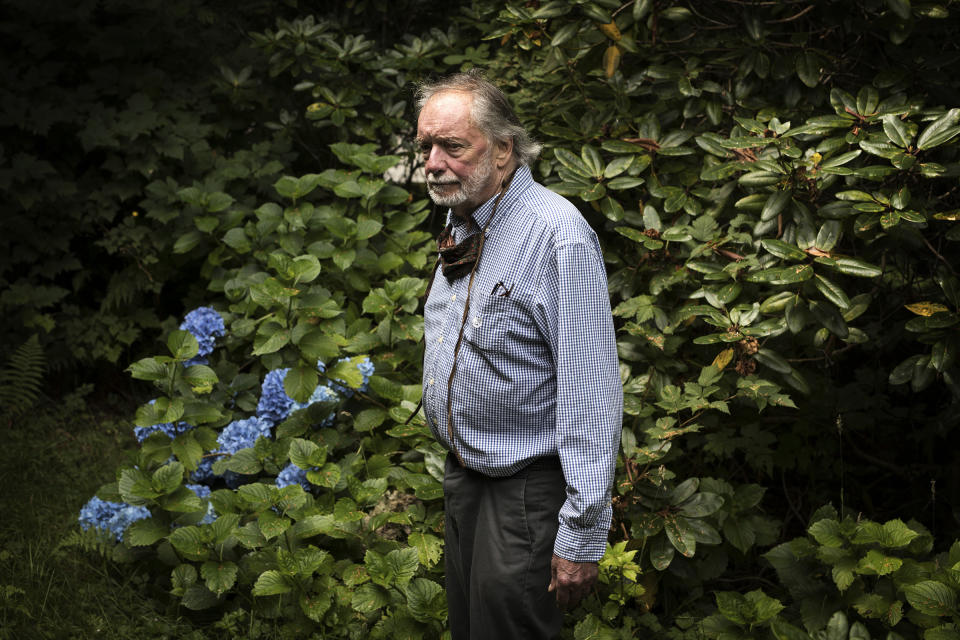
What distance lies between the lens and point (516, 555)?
1903 mm

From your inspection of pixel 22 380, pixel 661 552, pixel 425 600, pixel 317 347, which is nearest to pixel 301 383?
pixel 317 347

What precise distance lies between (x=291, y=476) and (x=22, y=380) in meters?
2.08

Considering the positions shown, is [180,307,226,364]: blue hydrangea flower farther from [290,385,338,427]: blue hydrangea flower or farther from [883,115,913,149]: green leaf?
[883,115,913,149]: green leaf

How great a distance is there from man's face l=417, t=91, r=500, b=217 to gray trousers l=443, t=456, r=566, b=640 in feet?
2.20

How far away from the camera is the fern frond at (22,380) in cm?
433

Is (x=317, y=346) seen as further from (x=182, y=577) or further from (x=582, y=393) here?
(x=582, y=393)

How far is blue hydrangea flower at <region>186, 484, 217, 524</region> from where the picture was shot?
3.14 meters

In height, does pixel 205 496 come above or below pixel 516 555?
below

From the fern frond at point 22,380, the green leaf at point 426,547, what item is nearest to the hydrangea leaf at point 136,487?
the green leaf at point 426,547

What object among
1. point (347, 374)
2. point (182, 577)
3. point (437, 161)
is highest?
→ point (437, 161)

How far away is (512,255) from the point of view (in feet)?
6.27

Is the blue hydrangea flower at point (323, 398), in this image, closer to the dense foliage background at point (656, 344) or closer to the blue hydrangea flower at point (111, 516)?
the dense foliage background at point (656, 344)

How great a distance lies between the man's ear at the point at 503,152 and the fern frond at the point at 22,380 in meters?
3.39

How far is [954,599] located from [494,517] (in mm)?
1309
